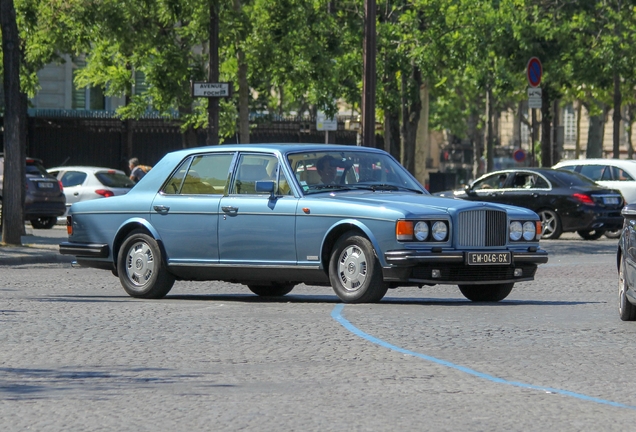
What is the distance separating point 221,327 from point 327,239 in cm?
226

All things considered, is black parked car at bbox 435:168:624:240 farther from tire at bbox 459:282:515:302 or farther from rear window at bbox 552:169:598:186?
tire at bbox 459:282:515:302

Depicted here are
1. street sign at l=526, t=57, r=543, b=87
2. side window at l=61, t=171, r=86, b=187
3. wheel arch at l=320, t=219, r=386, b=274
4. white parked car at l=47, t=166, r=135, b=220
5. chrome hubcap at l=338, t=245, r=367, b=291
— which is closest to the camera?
wheel arch at l=320, t=219, r=386, b=274

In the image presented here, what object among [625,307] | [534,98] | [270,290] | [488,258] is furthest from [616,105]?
[625,307]

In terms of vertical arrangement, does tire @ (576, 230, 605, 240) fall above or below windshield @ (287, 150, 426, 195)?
below

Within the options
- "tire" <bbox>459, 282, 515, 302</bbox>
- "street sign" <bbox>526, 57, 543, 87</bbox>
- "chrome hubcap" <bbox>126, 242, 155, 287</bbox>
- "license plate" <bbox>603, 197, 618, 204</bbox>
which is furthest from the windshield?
"street sign" <bbox>526, 57, 543, 87</bbox>

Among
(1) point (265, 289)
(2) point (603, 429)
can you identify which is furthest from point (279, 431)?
(1) point (265, 289)

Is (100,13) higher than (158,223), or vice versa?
(100,13)

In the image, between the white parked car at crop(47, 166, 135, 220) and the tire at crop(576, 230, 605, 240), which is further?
the white parked car at crop(47, 166, 135, 220)

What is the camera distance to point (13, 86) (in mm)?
23828

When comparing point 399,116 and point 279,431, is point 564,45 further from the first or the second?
point 279,431

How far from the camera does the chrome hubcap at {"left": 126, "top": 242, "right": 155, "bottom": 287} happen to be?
46.9ft

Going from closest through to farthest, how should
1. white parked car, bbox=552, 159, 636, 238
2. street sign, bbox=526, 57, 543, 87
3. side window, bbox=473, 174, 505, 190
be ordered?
side window, bbox=473, 174, 505, 190 → white parked car, bbox=552, 159, 636, 238 → street sign, bbox=526, 57, 543, 87

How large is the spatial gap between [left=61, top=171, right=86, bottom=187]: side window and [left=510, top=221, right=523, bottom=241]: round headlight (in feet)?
75.7

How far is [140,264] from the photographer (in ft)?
47.1
